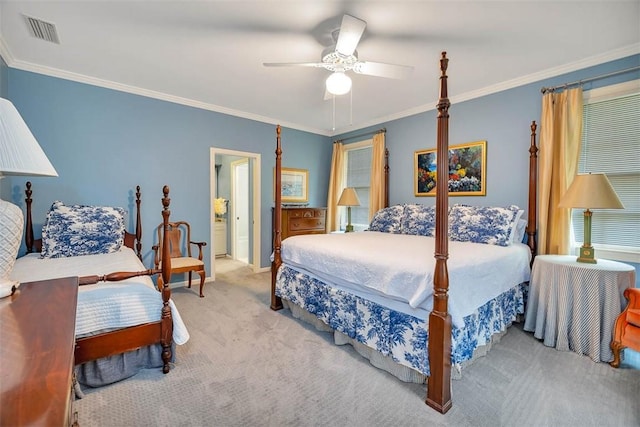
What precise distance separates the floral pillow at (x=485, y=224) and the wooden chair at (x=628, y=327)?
888 millimetres

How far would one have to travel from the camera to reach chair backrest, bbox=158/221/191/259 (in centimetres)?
390

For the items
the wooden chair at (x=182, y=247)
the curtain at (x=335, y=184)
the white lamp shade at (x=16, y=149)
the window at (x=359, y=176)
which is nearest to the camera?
the white lamp shade at (x=16, y=149)

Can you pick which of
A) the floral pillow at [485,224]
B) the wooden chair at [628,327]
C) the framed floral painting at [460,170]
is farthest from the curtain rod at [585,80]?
the wooden chair at [628,327]

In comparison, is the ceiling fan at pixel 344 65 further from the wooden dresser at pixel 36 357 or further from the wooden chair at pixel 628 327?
the wooden chair at pixel 628 327

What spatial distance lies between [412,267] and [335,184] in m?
3.60

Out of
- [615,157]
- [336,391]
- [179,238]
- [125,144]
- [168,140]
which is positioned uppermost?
[168,140]

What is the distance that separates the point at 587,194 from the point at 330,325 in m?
2.37

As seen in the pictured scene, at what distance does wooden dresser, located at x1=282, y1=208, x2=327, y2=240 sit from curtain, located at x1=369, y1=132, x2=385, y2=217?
3.19 feet

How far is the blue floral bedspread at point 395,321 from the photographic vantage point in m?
1.85

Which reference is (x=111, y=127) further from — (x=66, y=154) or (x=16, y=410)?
(x=16, y=410)

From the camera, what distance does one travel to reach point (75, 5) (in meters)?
2.03

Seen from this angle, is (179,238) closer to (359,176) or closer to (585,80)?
(359,176)

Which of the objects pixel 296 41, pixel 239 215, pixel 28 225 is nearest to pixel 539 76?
pixel 296 41

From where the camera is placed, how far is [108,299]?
183cm
